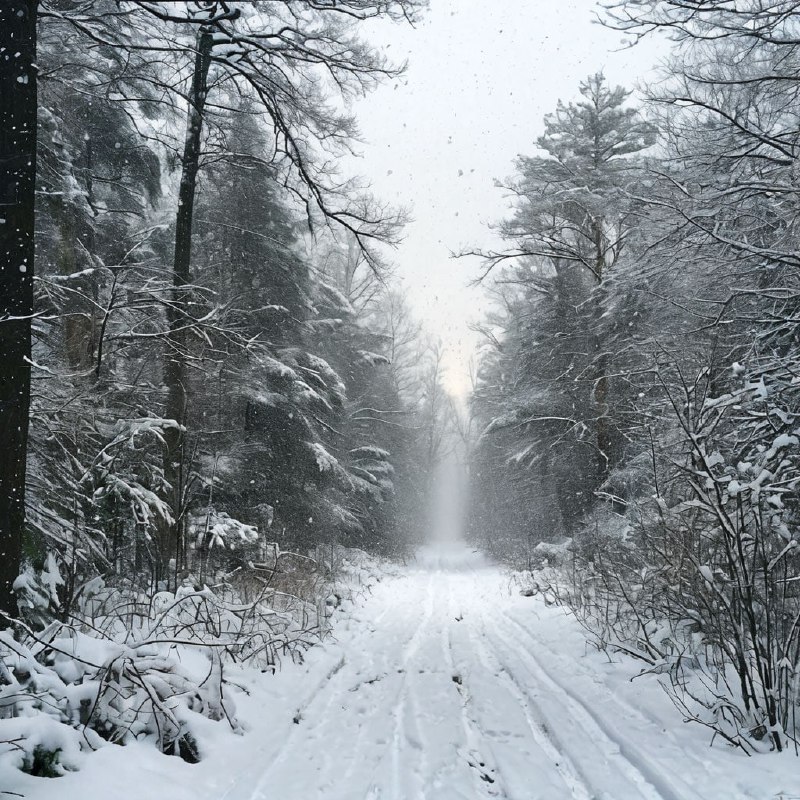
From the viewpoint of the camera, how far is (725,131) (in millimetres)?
6086

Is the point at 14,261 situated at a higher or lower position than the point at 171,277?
lower

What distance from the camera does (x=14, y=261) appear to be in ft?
12.4

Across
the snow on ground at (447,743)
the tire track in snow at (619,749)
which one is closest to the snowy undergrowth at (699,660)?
the snow on ground at (447,743)

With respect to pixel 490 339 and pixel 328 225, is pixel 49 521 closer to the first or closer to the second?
pixel 328 225

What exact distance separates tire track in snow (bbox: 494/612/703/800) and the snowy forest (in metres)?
0.03

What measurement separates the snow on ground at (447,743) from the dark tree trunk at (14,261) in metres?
1.81

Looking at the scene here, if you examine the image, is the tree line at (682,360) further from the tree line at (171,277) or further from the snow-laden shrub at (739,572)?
the tree line at (171,277)

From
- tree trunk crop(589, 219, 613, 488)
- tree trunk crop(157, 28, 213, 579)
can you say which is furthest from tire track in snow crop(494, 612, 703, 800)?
tree trunk crop(589, 219, 613, 488)

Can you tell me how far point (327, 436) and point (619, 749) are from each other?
12.7 m

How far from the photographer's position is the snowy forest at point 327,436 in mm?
3408

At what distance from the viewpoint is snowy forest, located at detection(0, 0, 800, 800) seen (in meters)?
3.41

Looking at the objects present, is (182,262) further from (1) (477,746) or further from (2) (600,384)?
(2) (600,384)

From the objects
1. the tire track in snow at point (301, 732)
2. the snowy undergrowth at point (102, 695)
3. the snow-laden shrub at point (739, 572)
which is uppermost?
the snow-laden shrub at point (739, 572)

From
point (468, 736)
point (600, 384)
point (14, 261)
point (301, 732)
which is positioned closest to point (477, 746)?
point (468, 736)
